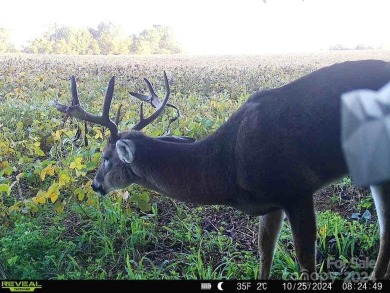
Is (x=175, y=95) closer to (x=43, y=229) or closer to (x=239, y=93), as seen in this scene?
(x=239, y=93)

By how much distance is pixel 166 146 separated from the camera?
10.2 ft

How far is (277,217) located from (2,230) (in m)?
1.75

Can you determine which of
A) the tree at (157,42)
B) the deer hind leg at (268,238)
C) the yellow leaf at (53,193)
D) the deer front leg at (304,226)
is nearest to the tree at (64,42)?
the tree at (157,42)

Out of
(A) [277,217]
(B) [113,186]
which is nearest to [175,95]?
(B) [113,186]

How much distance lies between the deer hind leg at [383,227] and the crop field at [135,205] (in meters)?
0.09

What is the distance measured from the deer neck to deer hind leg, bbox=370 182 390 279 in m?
0.82

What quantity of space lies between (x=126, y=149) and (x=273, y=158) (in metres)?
0.82

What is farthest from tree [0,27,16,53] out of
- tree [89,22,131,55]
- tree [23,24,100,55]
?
tree [89,22,131,55]

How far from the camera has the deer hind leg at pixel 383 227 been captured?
9.78 ft

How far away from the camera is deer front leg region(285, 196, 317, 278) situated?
2752 mm

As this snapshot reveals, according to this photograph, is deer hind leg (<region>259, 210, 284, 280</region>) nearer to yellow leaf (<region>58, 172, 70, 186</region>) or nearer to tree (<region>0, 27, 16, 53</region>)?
yellow leaf (<region>58, 172, 70, 186</region>)

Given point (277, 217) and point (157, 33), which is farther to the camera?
point (157, 33)

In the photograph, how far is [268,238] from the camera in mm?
3100

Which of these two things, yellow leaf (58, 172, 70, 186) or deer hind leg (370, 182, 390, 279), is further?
yellow leaf (58, 172, 70, 186)
